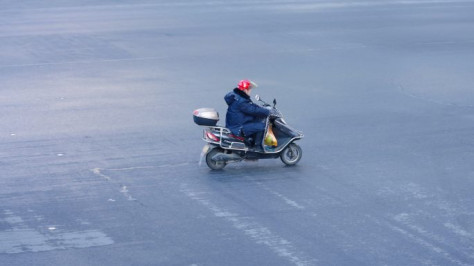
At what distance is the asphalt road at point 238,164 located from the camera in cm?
1052

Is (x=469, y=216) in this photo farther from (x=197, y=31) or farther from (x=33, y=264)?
(x=197, y=31)

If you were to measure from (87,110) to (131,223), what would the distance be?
7.39 meters

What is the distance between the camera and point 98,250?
10.3 metres

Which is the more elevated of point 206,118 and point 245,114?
point 245,114

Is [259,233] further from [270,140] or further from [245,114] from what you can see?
[245,114]

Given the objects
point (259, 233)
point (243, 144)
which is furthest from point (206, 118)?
point (259, 233)

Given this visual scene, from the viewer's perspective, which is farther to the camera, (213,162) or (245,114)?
(245,114)

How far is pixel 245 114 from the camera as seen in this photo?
14023 millimetres

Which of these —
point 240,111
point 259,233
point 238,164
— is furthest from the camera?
point 238,164

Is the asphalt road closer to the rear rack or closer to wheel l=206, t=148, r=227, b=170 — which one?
wheel l=206, t=148, r=227, b=170

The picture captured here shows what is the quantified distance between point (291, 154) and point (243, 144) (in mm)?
823

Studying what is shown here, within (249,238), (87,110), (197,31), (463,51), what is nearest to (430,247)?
(249,238)

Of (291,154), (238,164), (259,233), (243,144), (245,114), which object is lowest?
(259,233)

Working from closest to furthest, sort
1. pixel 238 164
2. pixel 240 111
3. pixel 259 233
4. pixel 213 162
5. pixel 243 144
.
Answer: pixel 259 233 → pixel 213 162 → pixel 243 144 → pixel 240 111 → pixel 238 164
